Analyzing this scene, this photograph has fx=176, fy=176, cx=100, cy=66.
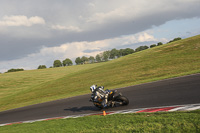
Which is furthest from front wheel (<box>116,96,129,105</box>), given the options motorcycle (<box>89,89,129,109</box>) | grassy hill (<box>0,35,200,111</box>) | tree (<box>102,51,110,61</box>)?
tree (<box>102,51,110,61</box>)

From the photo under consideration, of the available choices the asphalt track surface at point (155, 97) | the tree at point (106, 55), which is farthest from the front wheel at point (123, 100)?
the tree at point (106, 55)

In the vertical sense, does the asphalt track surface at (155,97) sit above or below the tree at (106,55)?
below

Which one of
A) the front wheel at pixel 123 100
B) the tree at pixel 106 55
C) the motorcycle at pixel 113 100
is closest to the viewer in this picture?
the front wheel at pixel 123 100

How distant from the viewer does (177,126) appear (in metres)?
4.97

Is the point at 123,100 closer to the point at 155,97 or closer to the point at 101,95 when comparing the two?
the point at 101,95

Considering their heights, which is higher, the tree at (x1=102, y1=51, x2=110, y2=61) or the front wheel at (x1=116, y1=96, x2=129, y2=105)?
the tree at (x1=102, y1=51, x2=110, y2=61)

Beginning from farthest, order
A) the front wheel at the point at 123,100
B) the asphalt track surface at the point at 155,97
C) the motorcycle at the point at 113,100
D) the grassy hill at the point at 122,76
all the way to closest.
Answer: the grassy hill at the point at 122,76 < the motorcycle at the point at 113,100 < the front wheel at the point at 123,100 < the asphalt track surface at the point at 155,97

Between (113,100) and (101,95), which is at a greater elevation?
(101,95)

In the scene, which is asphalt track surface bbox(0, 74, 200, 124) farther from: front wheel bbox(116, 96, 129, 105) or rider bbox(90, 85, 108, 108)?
rider bbox(90, 85, 108, 108)

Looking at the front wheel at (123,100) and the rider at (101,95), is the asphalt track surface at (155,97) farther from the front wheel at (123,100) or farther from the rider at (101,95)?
the rider at (101,95)

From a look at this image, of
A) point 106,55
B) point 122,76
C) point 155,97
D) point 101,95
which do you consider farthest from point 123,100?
point 106,55

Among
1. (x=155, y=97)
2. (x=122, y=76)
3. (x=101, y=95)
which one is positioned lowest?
(x=155, y=97)

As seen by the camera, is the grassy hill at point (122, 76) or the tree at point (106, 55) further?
the tree at point (106, 55)

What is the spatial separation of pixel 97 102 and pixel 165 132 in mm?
6253
